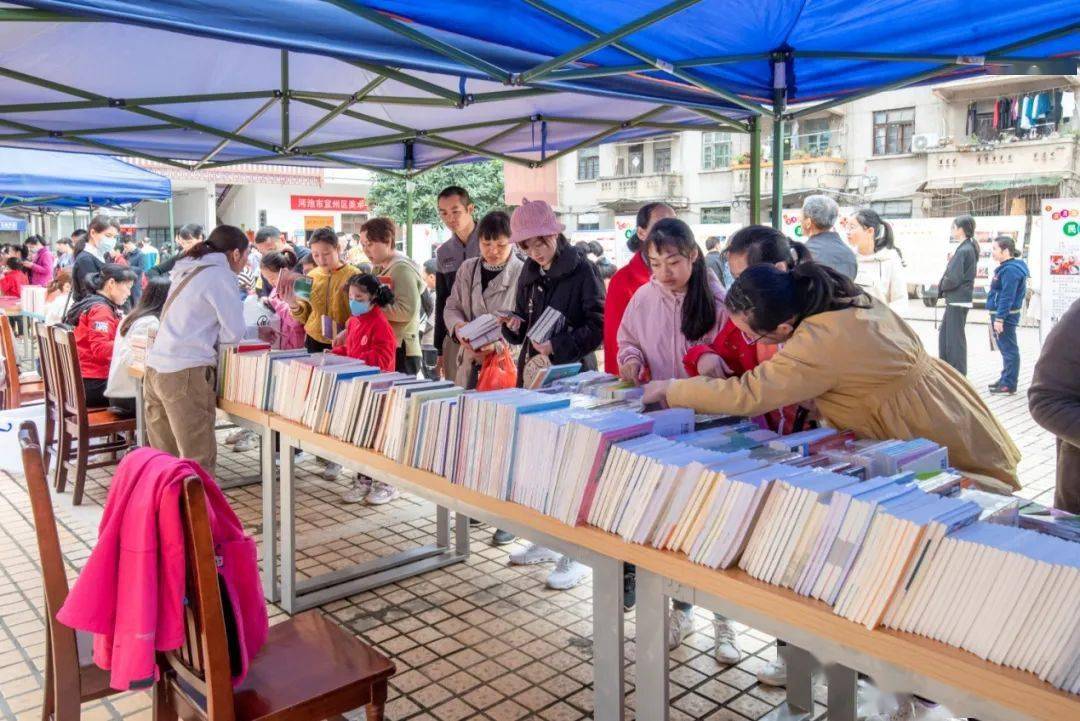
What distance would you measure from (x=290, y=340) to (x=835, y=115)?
22897 mm

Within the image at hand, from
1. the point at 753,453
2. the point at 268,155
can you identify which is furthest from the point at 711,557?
the point at 268,155

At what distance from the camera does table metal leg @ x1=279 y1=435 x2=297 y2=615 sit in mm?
3104

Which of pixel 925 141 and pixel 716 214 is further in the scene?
pixel 716 214

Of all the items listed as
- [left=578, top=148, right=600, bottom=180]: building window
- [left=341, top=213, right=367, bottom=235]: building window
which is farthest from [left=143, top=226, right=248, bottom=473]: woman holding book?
[left=341, top=213, right=367, bottom=235]: building window

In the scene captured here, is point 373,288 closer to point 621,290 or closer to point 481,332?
point 481,332

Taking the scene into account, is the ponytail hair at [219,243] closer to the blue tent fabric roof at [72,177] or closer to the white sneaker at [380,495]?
the white sneaker at [380,495]

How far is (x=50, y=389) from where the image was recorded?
15.8 feet

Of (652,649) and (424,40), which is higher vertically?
(424,40)

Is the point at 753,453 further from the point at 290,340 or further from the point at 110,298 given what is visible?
the point at 110,298

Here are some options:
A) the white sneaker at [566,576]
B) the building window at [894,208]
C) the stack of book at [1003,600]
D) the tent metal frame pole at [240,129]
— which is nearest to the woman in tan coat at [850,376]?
the stack of book at [1003,600]

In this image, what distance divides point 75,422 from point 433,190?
2178 centimetres

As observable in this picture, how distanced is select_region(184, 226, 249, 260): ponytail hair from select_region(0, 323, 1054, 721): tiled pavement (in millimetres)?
1415

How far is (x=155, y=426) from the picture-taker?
384cm

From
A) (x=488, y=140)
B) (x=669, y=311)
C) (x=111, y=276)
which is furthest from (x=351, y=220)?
(x=669, y=311)
